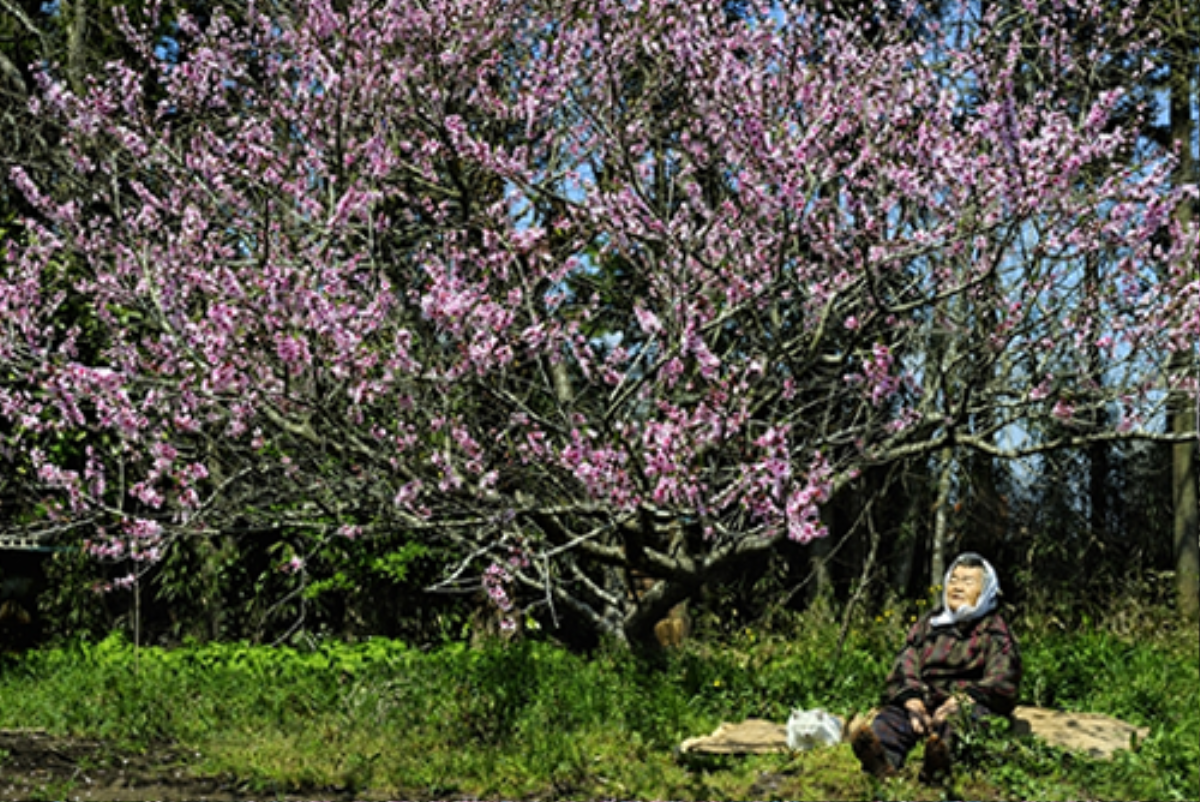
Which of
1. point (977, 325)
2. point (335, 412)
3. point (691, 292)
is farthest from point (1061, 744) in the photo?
point (335, 412)

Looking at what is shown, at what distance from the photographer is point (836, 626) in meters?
10.6

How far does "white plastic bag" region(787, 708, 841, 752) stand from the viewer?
6.42 m

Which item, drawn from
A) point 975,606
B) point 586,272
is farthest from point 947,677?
point 586,272

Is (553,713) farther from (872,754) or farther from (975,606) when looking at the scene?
(975,606)

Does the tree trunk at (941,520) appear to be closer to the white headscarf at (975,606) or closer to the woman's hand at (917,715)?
the white headscarf at (975,606)

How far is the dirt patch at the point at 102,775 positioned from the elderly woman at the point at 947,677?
2.72 meters

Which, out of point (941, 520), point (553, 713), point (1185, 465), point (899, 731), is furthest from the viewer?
point (1185, 465)

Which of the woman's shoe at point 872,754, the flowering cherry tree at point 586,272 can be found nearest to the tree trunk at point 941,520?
the flowering cherry tree at point 586,272

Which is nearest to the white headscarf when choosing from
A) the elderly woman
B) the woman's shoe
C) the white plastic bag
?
the elderly woman

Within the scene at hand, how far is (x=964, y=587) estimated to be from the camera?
6316 millimetres

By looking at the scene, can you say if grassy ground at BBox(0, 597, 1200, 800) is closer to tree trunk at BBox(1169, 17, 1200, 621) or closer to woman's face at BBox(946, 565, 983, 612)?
woman's face at BBox(946, 565, 983, 612)

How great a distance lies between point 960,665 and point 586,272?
3731 millimetres

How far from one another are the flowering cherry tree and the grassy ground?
2.38 feet

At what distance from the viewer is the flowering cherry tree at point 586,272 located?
261 inches
